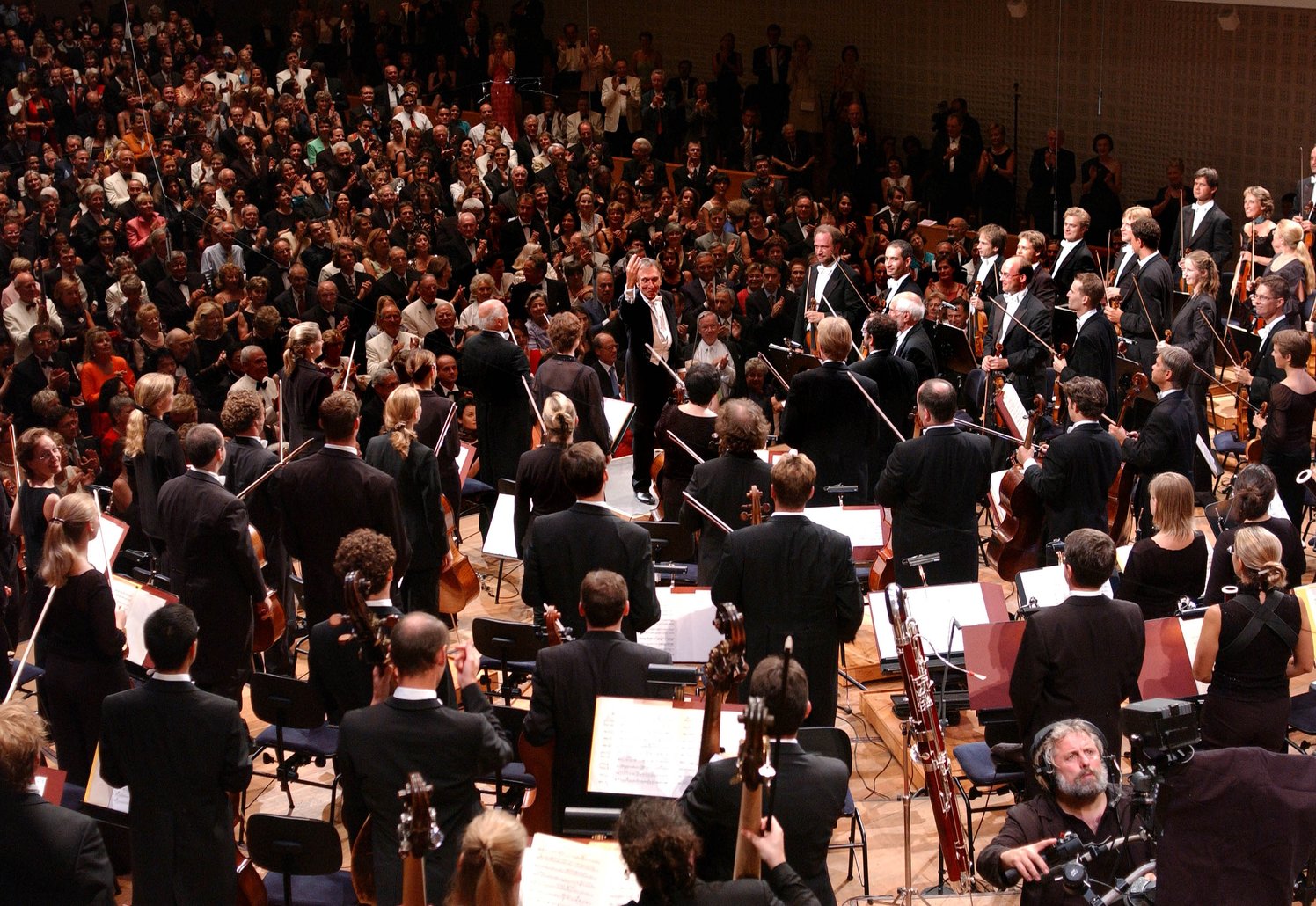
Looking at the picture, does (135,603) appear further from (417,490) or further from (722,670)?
(722,670)

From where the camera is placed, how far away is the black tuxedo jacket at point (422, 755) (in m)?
4.13

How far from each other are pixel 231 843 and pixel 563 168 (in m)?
9.00

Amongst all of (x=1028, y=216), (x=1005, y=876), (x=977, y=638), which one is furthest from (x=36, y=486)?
(x=1028, y=216)

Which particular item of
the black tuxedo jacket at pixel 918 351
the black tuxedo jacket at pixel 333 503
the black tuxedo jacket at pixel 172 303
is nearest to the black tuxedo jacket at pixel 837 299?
the black tuxedo jacket at pixel 918 351

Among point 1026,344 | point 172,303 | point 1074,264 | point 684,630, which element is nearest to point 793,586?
point 684,630

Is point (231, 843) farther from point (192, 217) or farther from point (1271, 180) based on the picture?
point (1271, 180)

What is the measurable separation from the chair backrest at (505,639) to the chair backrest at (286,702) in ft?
2.23

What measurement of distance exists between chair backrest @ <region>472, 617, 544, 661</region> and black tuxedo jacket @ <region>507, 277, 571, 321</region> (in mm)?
4858

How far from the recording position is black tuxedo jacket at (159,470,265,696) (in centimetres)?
575

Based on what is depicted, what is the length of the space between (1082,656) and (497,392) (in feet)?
14.1

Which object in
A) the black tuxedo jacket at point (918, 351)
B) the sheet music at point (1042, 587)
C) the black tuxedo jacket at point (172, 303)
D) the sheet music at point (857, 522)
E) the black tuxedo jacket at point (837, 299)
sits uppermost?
the black tuxedo jacket at point (172, 303)

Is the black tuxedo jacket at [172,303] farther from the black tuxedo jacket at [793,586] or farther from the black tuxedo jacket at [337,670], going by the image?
the black tuxedo jacket at [793,586]

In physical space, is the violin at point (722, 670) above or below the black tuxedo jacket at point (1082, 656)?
above

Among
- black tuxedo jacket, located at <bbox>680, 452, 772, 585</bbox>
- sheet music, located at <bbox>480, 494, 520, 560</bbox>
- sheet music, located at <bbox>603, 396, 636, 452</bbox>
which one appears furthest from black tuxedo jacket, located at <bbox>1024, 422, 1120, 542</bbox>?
sheet music, located at <bbox>480, 494, 520, 560</bbox>
